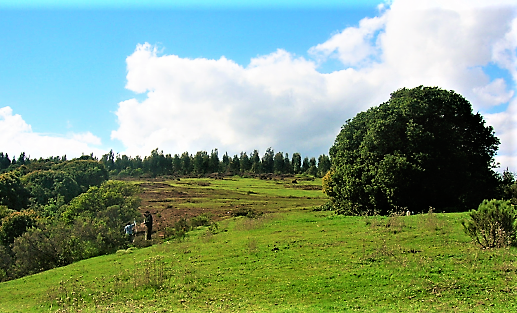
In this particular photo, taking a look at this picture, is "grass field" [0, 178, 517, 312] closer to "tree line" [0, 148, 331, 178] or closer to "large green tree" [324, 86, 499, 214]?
"large green tree" [324, 86, 499, 214]

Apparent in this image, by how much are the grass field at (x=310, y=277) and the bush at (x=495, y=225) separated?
0.61 meters

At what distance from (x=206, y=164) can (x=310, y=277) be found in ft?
480

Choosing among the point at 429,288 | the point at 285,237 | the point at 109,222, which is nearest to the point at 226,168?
the point at 109,222

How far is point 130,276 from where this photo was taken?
16.0m

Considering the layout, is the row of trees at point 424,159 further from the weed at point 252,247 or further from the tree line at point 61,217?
the tree line at point 61,217

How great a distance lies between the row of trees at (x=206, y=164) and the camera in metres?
152

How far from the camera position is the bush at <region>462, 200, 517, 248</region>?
1436 cm

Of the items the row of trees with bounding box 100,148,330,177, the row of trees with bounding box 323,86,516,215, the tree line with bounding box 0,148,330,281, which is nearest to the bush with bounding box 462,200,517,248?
the row of trees with bounding box 323,86,516,215

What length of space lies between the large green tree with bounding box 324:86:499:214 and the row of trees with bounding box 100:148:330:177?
11522 centimetres

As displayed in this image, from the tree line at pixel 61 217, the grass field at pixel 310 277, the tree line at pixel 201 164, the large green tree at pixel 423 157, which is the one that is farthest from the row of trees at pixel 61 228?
the tree line at pixel 201 164

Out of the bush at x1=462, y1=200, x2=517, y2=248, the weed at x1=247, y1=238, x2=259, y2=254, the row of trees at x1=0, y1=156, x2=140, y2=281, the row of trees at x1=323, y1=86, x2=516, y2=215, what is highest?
the row of trees at x1=323, y1=86, x2=516, y2=215

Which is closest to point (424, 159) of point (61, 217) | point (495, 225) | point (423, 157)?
point (423, 157)

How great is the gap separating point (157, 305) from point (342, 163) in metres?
22.1

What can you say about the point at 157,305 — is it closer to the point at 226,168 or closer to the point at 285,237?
the point at 285,237
